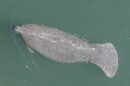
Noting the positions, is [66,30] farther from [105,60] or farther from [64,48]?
[105,60]

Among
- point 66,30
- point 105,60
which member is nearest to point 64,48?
point 66,30

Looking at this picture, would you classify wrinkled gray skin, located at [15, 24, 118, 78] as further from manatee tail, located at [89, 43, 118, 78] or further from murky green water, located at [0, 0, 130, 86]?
murky green water, located at [0, 0, 130, 86]

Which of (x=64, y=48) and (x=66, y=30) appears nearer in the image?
(x=64, y=48)

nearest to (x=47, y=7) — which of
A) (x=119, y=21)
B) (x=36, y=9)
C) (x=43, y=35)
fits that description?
(x=36, y=9)

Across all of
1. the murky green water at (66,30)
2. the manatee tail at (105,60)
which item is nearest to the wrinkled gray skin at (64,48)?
the manatee tail at (105,60)

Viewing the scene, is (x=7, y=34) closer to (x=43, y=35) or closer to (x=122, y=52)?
Result: (x=43, y=35)

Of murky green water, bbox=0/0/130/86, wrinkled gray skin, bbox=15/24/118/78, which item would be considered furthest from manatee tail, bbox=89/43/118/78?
murky green water, bbox=0/0/130/86

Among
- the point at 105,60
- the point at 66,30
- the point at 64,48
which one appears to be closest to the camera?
the point at 64,48
